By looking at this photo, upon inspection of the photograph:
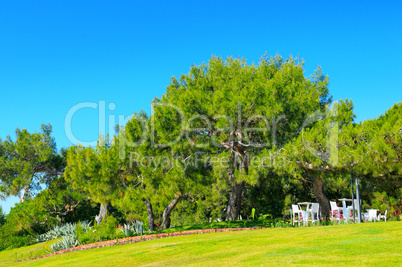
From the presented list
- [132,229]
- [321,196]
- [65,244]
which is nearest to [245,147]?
[321,196]

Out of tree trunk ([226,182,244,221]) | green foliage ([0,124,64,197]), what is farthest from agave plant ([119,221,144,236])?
green foliage ([0,124,64,197])

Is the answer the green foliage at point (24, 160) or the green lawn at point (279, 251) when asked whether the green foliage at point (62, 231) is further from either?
the green lawn at point (279, 251)

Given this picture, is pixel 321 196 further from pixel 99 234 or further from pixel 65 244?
pixel 65 244

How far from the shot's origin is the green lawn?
7.24 metres

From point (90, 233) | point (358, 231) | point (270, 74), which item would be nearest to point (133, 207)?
point (90, 233)

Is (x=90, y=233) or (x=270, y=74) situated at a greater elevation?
(x=270, y=74)

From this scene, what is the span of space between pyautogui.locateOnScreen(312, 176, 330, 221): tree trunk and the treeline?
0.05 m

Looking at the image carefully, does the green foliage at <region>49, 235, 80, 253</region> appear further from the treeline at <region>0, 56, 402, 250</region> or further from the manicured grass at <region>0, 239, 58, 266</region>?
the treeline at <region>0, 56, 402, 250</region>

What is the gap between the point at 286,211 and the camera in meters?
22.7

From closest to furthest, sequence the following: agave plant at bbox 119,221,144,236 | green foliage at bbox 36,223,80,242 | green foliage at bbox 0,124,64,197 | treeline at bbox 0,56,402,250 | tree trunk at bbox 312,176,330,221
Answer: treeline at bbox 0,56,402,250
agave plant at bbox 119,221,144,236
tree trunk at bbox 312,176,330,221
green foliage at bbox 36,223,80,242
green foliage at bbox 0,124,64,197

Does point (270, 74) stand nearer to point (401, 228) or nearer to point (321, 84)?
point (321, 84)

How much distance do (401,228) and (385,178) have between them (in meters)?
7.83

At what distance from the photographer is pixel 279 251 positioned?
851 centimetres

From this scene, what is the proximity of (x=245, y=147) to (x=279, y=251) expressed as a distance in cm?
1070
